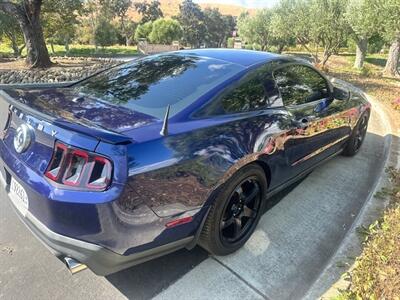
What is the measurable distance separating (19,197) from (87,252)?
71 centimetres

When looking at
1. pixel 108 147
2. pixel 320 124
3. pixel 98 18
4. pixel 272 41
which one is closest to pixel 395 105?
pixel 320 124

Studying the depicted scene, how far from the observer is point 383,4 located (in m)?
11.7

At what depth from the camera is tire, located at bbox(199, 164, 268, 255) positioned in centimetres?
252

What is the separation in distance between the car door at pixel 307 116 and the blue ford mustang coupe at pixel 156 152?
0.07ft

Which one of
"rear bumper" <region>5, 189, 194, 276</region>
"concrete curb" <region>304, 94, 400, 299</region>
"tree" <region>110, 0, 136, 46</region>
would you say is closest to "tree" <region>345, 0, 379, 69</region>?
"concrete curb" <region>304, 94, 400, 299</region>

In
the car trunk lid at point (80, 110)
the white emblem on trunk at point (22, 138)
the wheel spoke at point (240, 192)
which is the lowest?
the wheel spoke at point (240, 192)

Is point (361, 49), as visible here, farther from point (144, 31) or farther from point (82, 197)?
point (144, 31)

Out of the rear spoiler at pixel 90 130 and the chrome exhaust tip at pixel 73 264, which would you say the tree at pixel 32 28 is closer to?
the rear spoiler at pixel 90 130

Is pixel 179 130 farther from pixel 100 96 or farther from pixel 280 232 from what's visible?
pixel 280 232

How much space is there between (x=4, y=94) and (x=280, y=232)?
8.49ft

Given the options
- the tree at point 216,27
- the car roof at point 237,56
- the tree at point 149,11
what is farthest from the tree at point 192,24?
the car roof at point 237,56

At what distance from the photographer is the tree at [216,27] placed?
68.6 metres

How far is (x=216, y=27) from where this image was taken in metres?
69.4

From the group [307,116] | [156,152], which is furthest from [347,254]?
[156,152]
